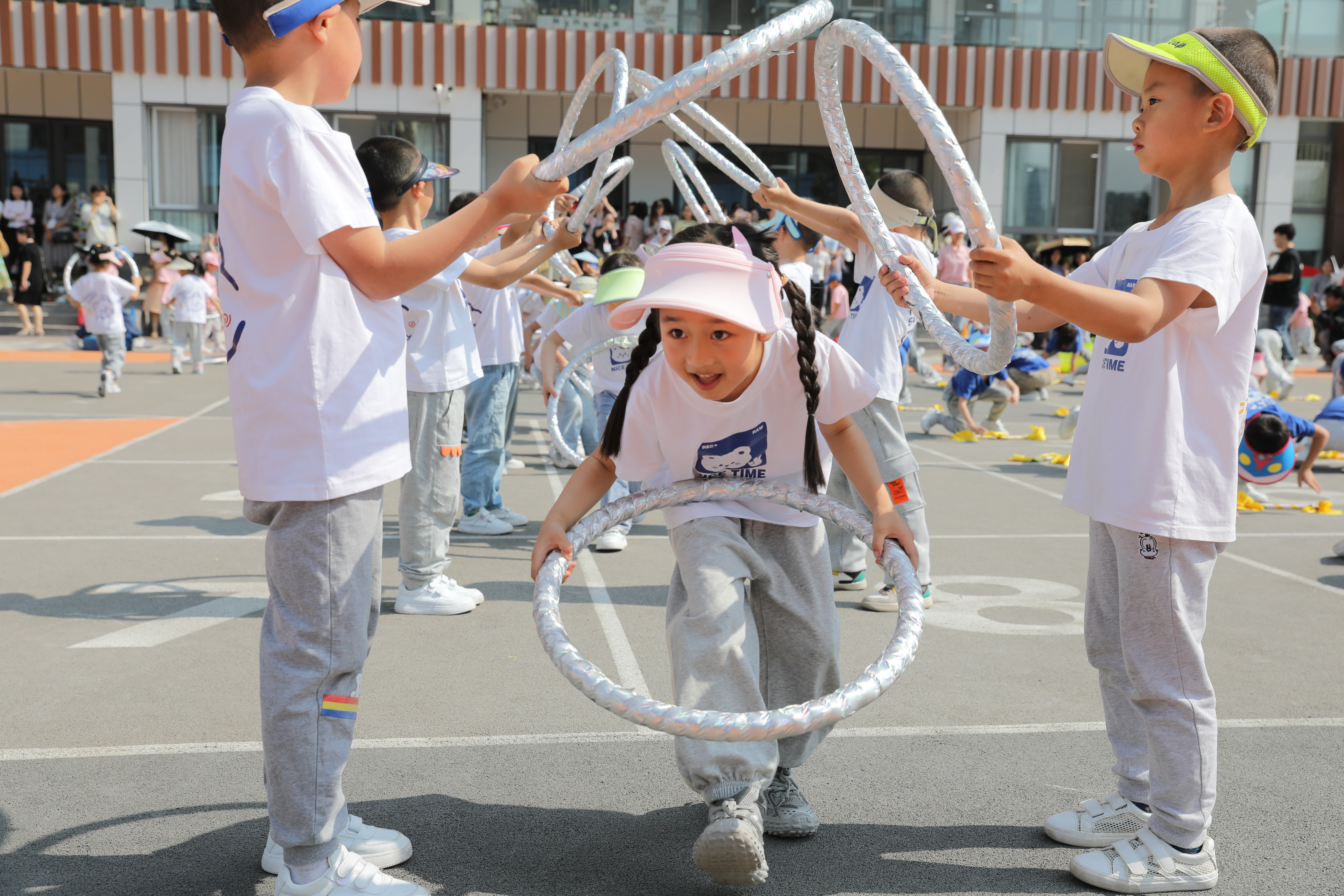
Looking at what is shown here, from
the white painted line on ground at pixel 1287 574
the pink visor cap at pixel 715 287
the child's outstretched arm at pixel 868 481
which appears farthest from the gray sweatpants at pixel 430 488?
the white painted line on ground at pixel 1287 574

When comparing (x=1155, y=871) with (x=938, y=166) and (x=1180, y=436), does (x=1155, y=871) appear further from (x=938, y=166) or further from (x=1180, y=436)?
(x=938, y=166)

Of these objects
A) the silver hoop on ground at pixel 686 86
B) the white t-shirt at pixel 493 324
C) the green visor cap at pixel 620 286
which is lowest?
the white t-shirt at pixel 493 324

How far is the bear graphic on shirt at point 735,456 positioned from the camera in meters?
3.27

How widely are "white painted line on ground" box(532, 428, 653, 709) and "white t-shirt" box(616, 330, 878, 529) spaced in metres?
0.40

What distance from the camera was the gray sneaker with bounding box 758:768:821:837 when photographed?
3262mm

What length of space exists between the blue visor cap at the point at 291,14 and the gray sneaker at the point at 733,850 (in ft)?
6.68

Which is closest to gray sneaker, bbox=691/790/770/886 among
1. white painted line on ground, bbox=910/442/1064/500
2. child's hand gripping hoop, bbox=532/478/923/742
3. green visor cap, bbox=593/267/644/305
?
child's hand gripping hoop, bbox=532/478/923/742

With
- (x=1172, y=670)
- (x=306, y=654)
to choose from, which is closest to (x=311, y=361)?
(x=306, y=654)

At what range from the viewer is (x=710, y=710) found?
292 cm

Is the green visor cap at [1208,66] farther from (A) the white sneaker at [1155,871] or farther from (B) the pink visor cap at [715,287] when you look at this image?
(A) the white sneaker at [1155,871]

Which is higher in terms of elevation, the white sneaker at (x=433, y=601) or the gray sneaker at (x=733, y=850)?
the gray sneaker at (x=733, y=850)

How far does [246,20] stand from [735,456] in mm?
1664

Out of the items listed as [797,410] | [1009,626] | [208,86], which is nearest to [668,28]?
[208,86]

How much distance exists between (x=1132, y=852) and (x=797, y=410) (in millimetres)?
1475
